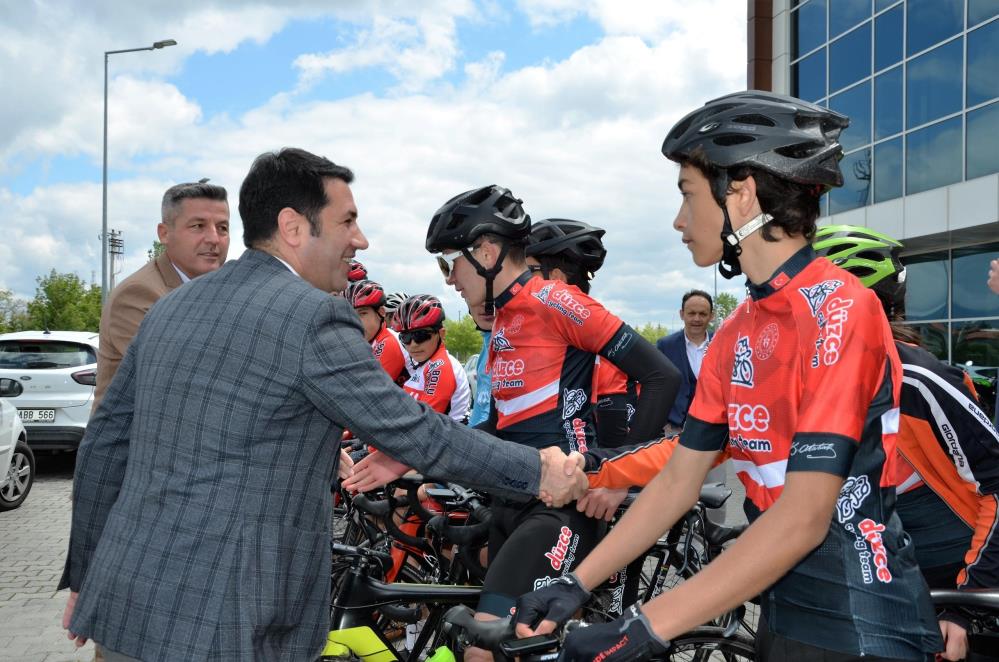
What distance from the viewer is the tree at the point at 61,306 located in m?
64.3

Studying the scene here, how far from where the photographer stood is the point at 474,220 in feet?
13.6

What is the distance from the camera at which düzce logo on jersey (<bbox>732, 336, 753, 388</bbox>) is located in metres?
2.11

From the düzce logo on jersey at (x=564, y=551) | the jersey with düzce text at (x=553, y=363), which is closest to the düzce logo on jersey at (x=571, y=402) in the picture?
the jersey with düzce text at (x=553, y=363)

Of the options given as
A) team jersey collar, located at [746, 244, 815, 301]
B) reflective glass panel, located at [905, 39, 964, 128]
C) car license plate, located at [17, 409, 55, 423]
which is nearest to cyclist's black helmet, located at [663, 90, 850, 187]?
team jersey collar, located at [746, 244, 815, 301]

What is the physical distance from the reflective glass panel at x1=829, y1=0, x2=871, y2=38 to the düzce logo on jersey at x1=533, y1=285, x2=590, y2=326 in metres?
23.1

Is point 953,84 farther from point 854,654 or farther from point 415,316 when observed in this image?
point 854,654

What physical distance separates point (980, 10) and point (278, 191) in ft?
69.4

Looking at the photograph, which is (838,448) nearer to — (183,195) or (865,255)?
(865,255)

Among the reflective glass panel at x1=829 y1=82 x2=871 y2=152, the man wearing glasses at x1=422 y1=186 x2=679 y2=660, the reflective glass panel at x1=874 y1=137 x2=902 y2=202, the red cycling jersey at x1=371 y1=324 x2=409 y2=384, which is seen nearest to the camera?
the man wearing glasses at x1=422 y1=186 x2=679 y2=660

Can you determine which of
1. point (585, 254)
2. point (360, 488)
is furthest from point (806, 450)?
point (585, 254)

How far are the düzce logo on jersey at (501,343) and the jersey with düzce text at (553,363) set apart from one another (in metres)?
0.01

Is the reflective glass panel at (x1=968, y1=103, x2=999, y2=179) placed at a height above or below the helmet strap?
above

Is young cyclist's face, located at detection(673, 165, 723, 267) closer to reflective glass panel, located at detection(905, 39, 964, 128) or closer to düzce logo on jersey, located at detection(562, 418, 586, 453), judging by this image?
düzce logo on jersey, located at detection(562, 418, 586, 453)

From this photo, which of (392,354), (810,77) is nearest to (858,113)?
(810,77)
